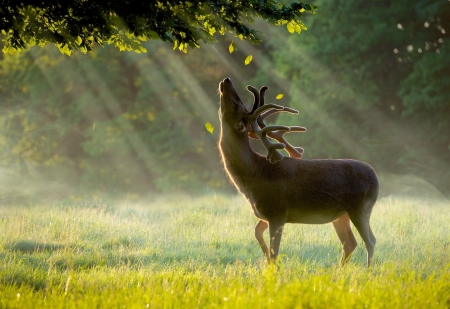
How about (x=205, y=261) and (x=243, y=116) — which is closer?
(x=243, y=116)

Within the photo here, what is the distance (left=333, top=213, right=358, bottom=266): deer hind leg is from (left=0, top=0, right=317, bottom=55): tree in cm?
267

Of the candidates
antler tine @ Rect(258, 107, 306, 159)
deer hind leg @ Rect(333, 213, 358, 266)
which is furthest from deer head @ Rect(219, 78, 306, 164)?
deer hind leg @ Rect(333, 213, 358, 266)

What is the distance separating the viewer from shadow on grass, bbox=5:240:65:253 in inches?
393

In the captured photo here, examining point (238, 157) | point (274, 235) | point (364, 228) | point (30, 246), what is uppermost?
point (238, 157)

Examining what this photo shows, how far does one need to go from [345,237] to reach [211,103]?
20950 millimetres

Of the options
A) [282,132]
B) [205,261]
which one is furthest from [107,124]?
[282,132]

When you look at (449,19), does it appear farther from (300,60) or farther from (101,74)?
(101,74)

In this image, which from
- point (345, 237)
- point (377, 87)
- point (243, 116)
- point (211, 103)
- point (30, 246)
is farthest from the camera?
point (211, 103)

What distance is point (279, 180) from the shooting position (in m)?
7.71

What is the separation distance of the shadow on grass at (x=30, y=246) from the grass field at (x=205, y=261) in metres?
0.02

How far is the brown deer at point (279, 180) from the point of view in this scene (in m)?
7.62

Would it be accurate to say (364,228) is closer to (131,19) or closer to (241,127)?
(241,127)

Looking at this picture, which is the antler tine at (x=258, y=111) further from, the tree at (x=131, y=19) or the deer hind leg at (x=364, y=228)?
the deer hind leg at (x=364, y=228)

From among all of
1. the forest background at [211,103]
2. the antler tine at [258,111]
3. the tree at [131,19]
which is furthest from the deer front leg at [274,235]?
the forest background at [211,103]
